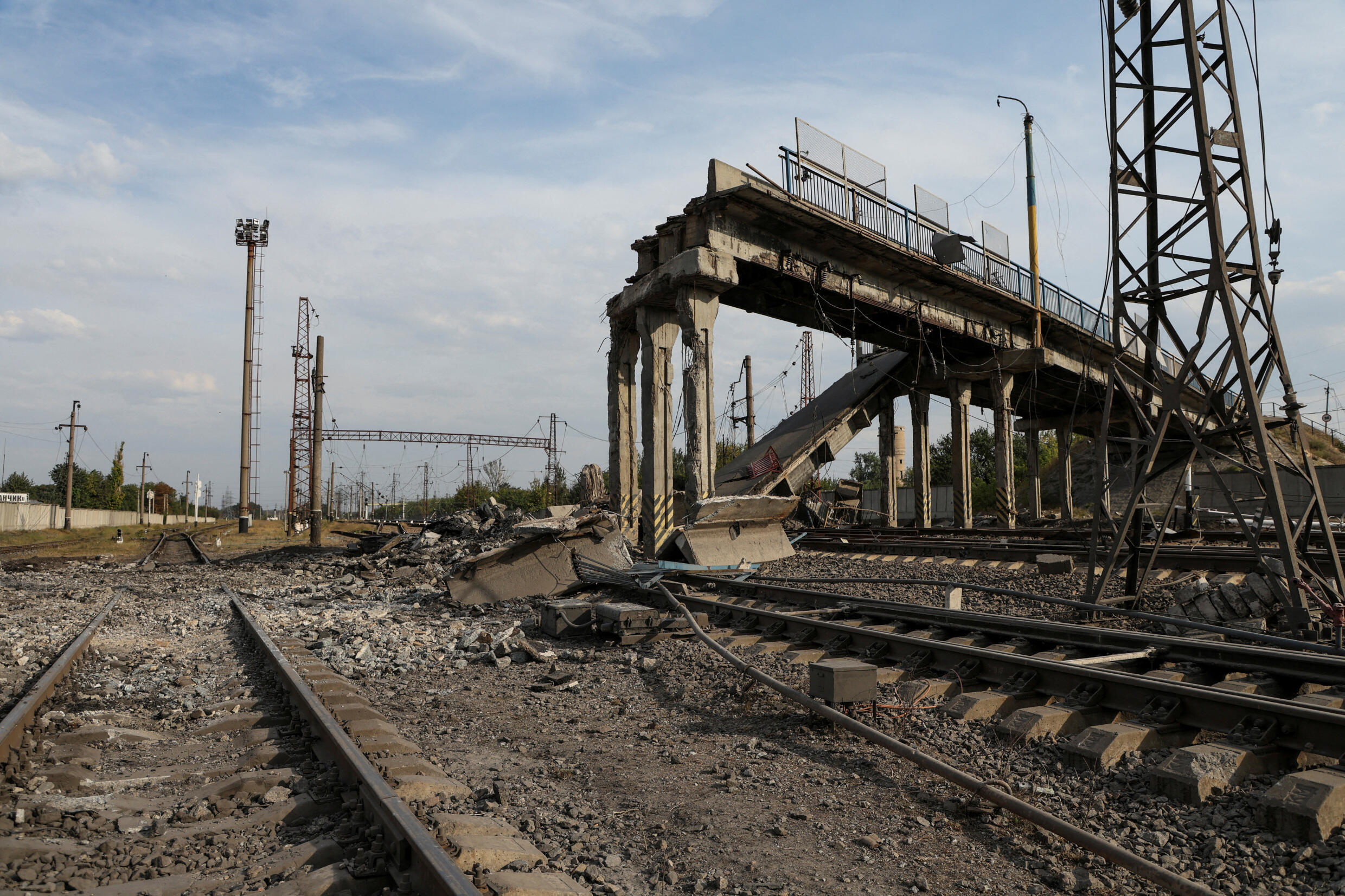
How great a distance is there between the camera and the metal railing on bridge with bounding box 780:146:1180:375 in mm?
18016

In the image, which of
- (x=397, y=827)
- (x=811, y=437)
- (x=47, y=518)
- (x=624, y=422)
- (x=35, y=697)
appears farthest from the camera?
(x=47, y=518)

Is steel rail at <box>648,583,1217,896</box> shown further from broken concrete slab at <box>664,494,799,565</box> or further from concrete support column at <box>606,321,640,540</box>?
concrete support column at <box>606,321,640,540</box>

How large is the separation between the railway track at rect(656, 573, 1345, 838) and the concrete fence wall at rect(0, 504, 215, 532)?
204 ft

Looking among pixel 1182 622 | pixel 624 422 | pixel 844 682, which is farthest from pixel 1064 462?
pixel 844 682

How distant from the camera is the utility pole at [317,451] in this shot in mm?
27281

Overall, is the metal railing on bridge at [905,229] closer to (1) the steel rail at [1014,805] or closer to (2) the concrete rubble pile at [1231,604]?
(2) the concrete rubble pile at [1231,604]

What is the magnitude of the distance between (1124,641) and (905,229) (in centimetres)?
1630

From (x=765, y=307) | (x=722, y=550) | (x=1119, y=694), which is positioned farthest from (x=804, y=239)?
(x=1119, y=694)

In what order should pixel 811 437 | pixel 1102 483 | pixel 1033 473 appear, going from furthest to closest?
pixel 1033 473 < pixel 811 437 < pixel 1102 483

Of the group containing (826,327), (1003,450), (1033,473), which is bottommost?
(1033,473)

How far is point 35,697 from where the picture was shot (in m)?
5.50

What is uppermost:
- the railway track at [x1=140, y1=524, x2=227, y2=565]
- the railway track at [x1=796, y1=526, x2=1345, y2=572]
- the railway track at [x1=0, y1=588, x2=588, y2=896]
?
the railway track at [x1=796, y1=526, x2=1345, y2=572]

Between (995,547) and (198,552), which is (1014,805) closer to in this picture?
(995,547)

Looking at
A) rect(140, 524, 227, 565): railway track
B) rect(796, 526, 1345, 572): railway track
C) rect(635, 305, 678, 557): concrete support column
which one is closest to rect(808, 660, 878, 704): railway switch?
rect(796, 526, 1345, 572): railway track
